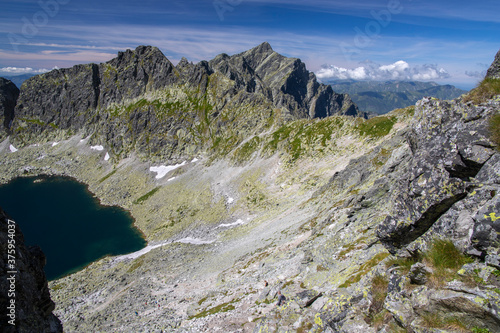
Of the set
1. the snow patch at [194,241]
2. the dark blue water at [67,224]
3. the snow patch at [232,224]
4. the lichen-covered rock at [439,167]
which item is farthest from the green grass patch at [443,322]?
the dark blue water at [67,224]

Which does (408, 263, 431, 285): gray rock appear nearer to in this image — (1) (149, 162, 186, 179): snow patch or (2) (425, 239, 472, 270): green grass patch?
(2) (425, 239, 472, 270): green grass patch

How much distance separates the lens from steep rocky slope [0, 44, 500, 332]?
33.2 ft

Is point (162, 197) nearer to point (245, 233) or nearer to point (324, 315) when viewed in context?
point (245, 233)

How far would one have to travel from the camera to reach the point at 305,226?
127 feet

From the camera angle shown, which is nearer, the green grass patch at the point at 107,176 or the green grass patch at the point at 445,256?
the green grass patch at the point at 445,256

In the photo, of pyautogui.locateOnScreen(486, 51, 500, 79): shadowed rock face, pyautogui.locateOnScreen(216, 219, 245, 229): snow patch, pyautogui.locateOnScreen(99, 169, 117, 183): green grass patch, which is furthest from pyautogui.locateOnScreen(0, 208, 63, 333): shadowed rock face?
pyautogui.locateOnScreen(99, 169, 117, 183): green grass patch

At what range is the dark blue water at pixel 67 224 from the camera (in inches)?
3076

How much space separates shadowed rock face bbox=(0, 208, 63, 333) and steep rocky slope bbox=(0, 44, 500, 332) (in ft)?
41.6

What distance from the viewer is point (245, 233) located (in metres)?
55.4

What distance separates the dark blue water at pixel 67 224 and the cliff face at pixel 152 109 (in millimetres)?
36337

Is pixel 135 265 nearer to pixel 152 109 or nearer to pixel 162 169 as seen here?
pixel 162 169

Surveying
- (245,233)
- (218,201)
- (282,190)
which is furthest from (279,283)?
(218,201)

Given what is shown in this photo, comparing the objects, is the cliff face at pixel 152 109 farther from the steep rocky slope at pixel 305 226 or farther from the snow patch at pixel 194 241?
the snow patch at pixel 194 241

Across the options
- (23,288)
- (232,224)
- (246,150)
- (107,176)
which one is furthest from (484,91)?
(107,176)
